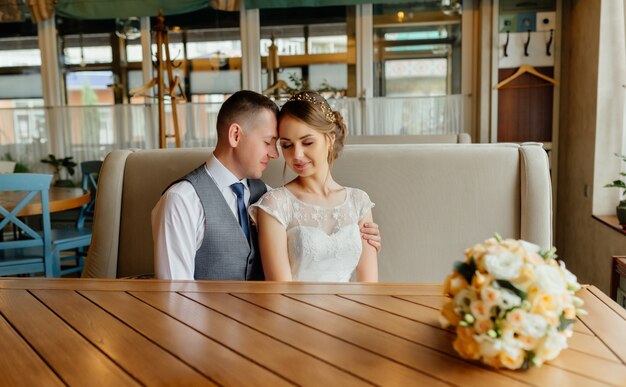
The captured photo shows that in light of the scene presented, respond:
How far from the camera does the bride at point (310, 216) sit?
5.77 ft

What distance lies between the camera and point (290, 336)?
41.9 inches

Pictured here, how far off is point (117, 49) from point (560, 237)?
4.67 m

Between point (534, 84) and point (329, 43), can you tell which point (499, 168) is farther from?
point (329, 43)

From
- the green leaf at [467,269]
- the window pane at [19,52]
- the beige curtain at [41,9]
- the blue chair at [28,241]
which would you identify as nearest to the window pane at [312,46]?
the beige curtain at [41,9]

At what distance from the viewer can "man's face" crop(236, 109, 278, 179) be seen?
181 cm

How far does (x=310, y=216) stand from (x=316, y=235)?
8 centimetres

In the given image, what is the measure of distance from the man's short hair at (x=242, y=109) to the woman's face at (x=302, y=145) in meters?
0.09

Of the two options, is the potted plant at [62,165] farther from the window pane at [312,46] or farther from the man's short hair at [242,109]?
the man's short hair at [242,109]

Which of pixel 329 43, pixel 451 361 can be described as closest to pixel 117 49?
pixel 329 43

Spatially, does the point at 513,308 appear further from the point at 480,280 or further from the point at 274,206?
the point at 274,206

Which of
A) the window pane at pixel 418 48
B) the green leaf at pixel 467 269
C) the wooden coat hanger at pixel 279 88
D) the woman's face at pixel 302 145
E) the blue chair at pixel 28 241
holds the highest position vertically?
the window pane at pixel 418 48

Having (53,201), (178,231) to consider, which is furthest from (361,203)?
(53,201)

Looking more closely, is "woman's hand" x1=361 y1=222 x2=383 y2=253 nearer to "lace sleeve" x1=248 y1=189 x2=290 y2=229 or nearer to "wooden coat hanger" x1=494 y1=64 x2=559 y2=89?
"lace sleeve" x1=248 y1=189 x2=290 y2=229

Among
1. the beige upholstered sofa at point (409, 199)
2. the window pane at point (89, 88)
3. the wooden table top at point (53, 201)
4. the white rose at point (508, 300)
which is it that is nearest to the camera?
the white rose at point (508, 300)
